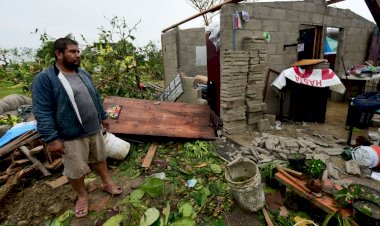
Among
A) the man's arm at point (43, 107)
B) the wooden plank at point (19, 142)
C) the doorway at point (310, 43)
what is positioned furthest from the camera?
the doorway at point (310, 43)

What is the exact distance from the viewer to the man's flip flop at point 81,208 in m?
2.64

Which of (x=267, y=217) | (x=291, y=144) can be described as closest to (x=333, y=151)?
(x=291, y=144)

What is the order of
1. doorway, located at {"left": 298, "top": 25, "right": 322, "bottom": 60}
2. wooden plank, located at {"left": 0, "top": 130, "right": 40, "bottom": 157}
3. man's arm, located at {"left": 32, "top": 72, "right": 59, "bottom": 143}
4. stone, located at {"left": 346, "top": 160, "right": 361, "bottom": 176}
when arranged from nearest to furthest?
1. man's arm, located at {"left": 32, "top": 72, "right": 59, "bottom": 143}
2. stone, located at {"left": 346, "top": 160, "right": 361, "bottom": 176}
3. wooden plank, located at {"left": 0, "top": 130, "right": 40, "bottom": 157}
4. doorway, located at {"left": 298, "top": 25, "right": 322, "bottom": 60}

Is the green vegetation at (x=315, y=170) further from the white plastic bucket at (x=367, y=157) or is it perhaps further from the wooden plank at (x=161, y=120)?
the wooden plank at (x=161, y=120)

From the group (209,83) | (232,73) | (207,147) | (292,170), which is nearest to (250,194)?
(292,170)

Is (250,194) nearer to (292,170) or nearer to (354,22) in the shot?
(292,170)

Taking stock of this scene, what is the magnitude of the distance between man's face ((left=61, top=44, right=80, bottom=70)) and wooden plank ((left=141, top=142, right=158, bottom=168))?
6.20ft

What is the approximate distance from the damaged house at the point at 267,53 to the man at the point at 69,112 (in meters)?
2.75

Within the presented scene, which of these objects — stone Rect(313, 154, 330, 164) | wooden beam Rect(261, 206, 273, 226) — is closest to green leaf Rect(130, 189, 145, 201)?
wooden beam Rect(261, 206, 273, 226)

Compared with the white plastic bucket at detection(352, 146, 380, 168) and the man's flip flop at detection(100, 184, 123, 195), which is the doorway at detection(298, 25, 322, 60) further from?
the man's flip flop at detection(100, 184, 123, 195)

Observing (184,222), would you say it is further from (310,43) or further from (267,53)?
(310,43)

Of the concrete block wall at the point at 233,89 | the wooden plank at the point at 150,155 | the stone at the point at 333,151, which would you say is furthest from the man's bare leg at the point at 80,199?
the stone at the point at 333,151

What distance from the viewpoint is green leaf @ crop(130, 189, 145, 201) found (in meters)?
2.84

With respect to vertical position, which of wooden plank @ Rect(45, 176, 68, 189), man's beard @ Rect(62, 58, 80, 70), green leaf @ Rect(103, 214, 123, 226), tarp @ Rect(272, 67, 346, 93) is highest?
man's beard @ Rect(62, 58, 80, 70)
